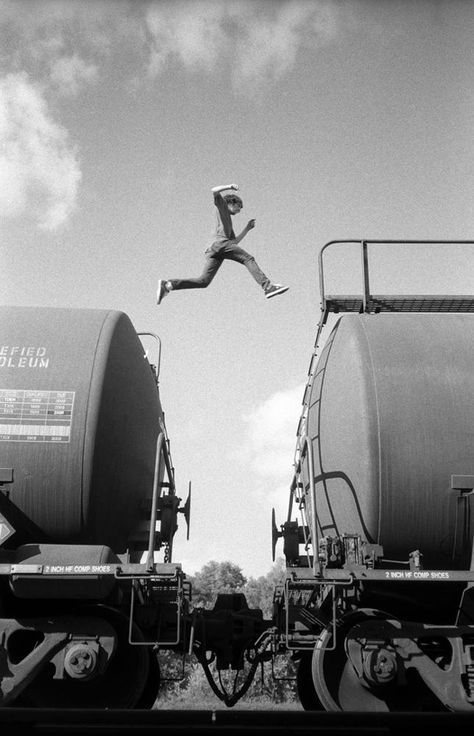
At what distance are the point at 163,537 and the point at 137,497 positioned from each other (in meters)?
0.55

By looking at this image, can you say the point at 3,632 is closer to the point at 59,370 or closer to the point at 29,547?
the point at 29,547

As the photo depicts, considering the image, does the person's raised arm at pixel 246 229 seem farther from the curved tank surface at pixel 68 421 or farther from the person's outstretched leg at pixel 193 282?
the curved tank surface at pixel 68 421

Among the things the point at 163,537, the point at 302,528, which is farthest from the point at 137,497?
the point at 302,528

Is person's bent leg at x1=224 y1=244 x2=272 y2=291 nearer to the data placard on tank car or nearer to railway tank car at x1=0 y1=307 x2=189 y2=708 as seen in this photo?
railway tank car at x1=0 y1=307 x2=189 y2=708

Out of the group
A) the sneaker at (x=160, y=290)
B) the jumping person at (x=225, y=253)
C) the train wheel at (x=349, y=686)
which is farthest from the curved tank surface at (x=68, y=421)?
the train wheel at (x=349, y=686)

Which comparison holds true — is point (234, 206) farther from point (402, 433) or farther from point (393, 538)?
point (393, 538)

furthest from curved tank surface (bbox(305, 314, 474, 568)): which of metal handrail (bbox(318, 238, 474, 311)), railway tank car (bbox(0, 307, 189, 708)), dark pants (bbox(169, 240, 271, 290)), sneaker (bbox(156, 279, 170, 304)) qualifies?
sneaker (bbox(156, 279, 170, 304))

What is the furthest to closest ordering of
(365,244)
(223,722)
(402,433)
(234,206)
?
1. (234,206)
2. (365,244)
3. (402,433)
4. (223,722)

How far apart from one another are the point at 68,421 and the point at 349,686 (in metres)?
3.47

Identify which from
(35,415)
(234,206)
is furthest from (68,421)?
(234,206)

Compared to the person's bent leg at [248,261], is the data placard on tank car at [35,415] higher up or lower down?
lower down

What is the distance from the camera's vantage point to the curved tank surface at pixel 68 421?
6227mm

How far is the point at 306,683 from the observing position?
255 inches

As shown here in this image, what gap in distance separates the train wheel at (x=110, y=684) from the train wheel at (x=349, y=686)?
5.06 feet
